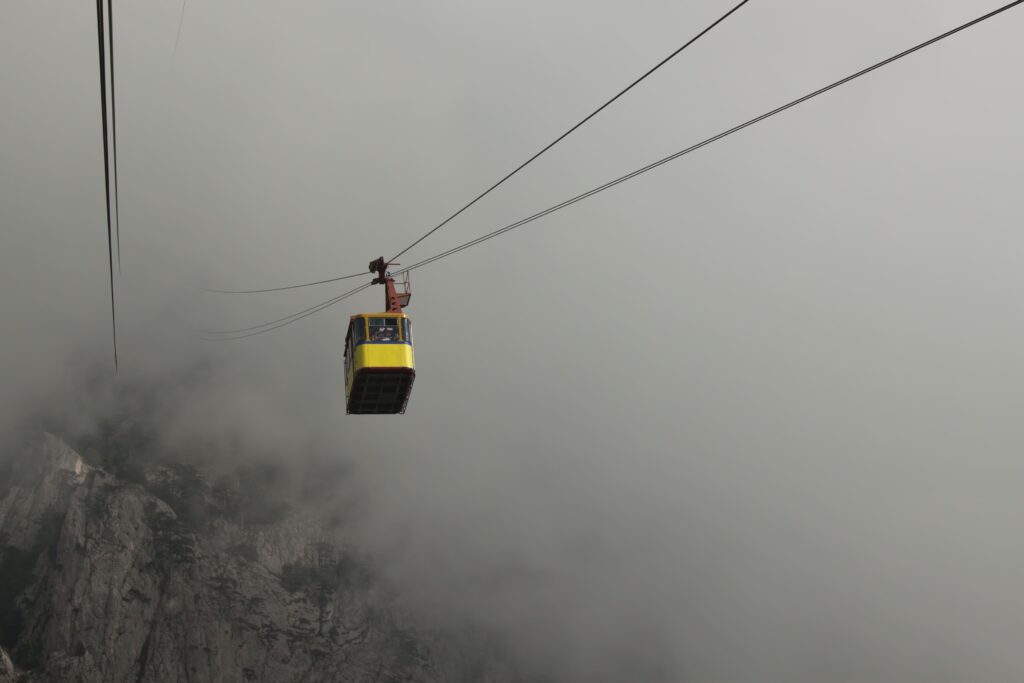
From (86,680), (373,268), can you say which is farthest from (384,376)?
(86,680)

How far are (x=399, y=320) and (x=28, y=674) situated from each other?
634 feet

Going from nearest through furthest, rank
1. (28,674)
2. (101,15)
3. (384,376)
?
(101,15) → (384,376) → (28,674)

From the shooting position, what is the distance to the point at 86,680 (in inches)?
7810

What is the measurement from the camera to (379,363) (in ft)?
163

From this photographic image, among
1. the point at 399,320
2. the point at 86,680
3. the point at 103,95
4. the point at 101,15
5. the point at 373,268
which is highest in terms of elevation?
the point at 373,268

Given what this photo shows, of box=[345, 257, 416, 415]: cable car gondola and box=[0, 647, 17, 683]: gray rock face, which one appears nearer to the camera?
box=[345, 257, 416, 415]: cable car gondola

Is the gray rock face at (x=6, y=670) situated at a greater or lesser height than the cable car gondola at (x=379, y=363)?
lesser

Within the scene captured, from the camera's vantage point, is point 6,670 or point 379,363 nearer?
point 379,363

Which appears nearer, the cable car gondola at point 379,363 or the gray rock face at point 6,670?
the cable car gondola at point 379,363

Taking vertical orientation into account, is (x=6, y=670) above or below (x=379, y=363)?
below

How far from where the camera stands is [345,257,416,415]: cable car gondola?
164 feet

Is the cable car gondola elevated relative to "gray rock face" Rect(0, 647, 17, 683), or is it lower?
elevated

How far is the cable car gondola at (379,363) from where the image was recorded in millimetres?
49906

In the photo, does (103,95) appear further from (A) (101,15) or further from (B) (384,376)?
(B) (384,376)
